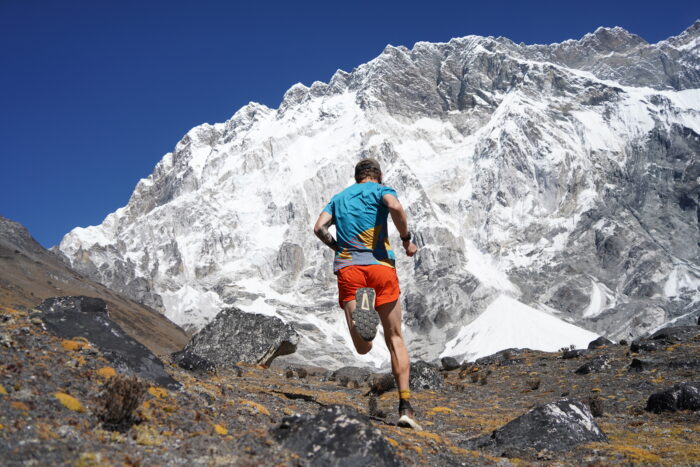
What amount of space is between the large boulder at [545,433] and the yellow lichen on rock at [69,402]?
480cm

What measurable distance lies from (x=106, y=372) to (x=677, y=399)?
9.09 meters

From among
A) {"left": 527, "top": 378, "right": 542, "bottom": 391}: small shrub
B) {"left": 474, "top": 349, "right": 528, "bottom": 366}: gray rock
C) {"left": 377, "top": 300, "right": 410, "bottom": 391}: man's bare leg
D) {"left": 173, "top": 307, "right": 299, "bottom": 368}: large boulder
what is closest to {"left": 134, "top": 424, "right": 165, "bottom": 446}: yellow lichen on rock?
{"left": 377, "top": 300, "right": 410, "bottom": 391}: man's bare leg

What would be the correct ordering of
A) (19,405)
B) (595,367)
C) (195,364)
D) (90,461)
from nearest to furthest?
1. (90,461)
2. (19,405)
3. (195,364)
4. (595,367)

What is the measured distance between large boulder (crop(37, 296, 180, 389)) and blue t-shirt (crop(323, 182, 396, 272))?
2496 millimetres

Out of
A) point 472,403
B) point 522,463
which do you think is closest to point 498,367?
point 472,403

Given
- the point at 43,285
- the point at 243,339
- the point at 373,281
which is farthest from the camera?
the point at 43,285

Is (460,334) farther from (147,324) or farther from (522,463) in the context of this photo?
(522,463)

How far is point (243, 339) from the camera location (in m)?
16.8

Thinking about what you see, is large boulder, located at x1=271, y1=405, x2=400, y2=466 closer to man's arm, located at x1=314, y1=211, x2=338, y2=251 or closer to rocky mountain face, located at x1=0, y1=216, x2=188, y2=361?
man's arm, located at x1=314, y1=211, x2=338, y2=251

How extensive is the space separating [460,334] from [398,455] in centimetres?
17109

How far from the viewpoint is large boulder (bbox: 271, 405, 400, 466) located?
505cm

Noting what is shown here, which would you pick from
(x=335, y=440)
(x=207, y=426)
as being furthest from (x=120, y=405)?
(x=335, y=440)

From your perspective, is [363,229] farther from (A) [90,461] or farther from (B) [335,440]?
(A) [90,461]

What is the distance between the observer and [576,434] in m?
7.53
